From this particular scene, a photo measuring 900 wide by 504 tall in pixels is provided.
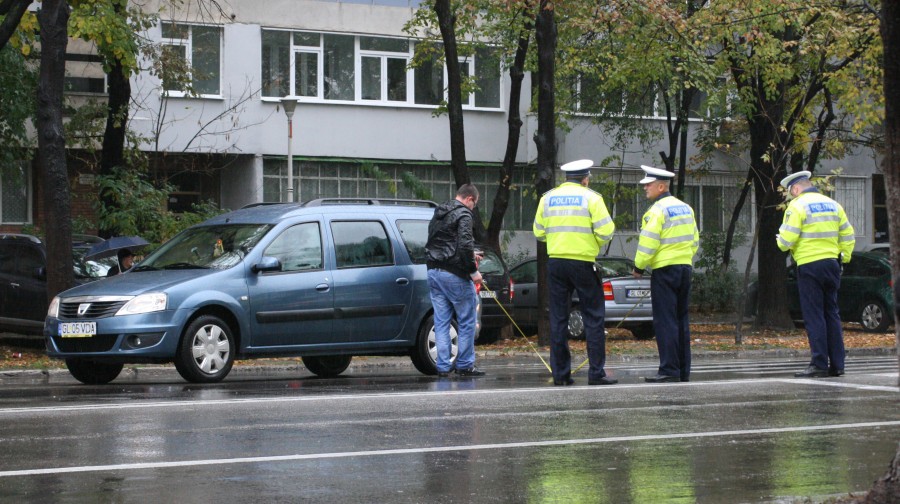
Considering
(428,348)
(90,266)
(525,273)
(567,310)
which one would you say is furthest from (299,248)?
(525,273)

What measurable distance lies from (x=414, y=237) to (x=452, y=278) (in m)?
1.44

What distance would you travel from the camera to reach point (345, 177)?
1334 inches

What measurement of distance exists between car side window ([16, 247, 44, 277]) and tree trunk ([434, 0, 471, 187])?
6.85 m

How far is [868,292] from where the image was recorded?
27.0 meters

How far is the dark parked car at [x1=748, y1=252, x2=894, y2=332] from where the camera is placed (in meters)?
26.8

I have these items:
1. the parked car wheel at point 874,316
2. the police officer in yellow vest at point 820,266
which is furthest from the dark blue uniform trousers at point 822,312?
the parked car wheel at point 874,316

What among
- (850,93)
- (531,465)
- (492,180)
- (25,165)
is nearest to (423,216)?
(531,465)

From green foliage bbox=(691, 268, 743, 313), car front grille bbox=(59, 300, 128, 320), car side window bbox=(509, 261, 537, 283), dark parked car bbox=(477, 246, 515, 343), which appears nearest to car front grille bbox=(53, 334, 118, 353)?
car front grille bbox=(59, 300, 128, 320)

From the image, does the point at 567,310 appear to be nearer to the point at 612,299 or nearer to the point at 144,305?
the point at 144,305

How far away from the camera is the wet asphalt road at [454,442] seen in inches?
254

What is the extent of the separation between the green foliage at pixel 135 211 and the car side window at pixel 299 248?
942 cm

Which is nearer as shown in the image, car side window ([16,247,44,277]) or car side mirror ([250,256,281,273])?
car side mirror ([250,256,281,273])

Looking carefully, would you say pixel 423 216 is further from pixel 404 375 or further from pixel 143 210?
pixel 143 210

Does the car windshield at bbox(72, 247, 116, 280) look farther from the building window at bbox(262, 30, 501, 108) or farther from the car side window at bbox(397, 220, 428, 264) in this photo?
the building window at bbox(262, 30, 501, 108)
